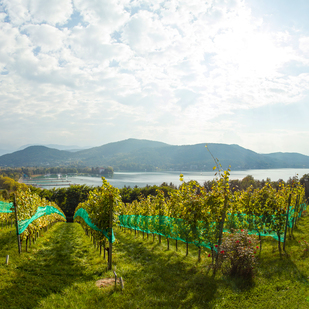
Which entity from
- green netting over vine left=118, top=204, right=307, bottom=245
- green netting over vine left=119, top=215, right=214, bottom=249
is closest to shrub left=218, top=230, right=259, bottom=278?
green netting over vine left=118, top=204, right=307, bottom=245

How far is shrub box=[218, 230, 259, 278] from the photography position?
247 inches

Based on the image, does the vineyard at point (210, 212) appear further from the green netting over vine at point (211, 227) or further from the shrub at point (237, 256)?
the shrub at point (237, 256)

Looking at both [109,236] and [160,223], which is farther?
[160,223]

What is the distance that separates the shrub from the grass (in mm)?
290

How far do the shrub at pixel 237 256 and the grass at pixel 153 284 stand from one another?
0.29 m

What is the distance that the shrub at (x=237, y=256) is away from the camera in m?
6.28

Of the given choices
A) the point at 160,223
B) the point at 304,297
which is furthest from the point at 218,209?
the point at 160,223

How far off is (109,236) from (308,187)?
6480 cm

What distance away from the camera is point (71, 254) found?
34.7ft

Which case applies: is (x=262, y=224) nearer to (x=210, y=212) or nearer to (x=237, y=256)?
(x=210, y=212)

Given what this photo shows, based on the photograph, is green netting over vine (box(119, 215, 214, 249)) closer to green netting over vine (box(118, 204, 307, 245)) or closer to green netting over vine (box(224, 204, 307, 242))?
green netting over vine (box(118, 204, 307, 245))

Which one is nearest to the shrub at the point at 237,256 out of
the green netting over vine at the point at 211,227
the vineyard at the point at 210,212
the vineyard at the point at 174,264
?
the vineyard at the point at 174,264

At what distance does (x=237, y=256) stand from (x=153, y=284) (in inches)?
113

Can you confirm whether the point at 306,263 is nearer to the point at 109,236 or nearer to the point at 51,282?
the point at 109,236
